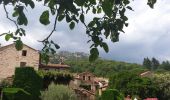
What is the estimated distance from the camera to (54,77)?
4656 cm

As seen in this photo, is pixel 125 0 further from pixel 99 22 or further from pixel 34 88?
pixel 34 88

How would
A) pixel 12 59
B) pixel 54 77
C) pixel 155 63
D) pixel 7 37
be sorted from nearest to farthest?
1. pixel 7 37
2. pixel 54 77
3. pixel 12 59
4. pixel 155 63

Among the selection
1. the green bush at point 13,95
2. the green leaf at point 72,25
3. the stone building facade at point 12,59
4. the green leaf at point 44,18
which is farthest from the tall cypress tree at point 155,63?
the green leaf at point 44,18

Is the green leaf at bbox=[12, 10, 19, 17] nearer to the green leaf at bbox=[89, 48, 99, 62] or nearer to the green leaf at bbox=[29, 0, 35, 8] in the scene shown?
the green leaf at bbox=[29, 0, 35, 8]

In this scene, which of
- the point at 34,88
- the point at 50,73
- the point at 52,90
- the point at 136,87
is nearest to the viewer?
the point at 34,88

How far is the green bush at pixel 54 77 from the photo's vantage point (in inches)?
1791

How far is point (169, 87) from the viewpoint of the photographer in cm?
5369

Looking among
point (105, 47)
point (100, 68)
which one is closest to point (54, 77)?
point (105, 47)

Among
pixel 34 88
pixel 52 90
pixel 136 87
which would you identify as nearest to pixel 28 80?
pixel 34 88

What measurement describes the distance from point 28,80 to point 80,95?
729 inches

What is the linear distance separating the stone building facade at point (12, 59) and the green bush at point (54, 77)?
25.2ft

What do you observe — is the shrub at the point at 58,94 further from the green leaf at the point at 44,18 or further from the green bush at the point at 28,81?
the green leaf at the point at 44,18

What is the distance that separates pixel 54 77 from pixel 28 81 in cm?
1548

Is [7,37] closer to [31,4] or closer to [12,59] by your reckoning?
[31,4]
